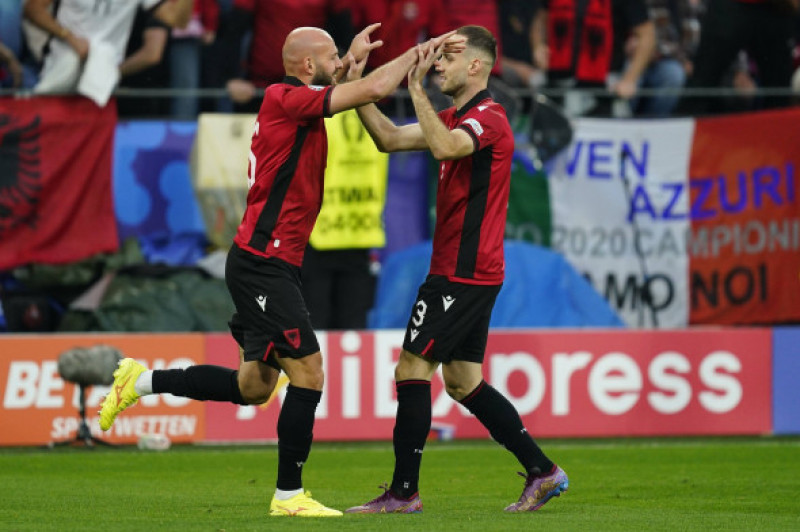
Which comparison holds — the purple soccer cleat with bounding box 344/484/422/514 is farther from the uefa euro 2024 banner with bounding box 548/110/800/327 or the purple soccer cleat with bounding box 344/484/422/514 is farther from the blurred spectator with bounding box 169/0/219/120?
the blurred spectator with bounding box 169/0/219/120

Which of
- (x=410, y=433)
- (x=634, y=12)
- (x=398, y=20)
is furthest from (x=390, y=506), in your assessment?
(x=634, y=12)

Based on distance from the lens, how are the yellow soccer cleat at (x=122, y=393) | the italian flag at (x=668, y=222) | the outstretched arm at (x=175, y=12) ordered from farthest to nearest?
1. the italian flag at (x=668, y=222)
2. the outstretched arm at (x=175, y=12)
3. the yellow soccer cleat at (x=122, y=393)

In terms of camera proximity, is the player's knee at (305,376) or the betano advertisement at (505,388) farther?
the betano advertisement at (505,388)

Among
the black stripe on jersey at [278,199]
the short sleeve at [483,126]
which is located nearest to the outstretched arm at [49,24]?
the black stripe on jersey at [278,199]

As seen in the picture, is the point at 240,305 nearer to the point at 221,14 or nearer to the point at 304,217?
Result: the point at 304,217

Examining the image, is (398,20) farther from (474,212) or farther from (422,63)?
(422,63)

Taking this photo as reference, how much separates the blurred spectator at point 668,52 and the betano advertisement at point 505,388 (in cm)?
291

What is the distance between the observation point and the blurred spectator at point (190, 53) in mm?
13883

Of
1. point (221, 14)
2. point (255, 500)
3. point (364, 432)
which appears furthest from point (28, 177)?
point (255, 500)

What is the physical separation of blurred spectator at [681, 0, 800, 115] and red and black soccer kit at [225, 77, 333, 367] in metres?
7.96

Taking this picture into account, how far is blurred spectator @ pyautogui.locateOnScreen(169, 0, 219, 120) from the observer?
45.5 feet

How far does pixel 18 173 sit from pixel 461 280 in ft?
22.6

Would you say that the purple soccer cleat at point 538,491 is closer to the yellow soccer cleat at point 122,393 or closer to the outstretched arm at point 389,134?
the outstretched arm at point 389,134

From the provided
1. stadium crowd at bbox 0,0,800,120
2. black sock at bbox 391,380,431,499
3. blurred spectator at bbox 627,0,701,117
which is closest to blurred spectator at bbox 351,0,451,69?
stadium crowd at bbox 0,0,800,120
